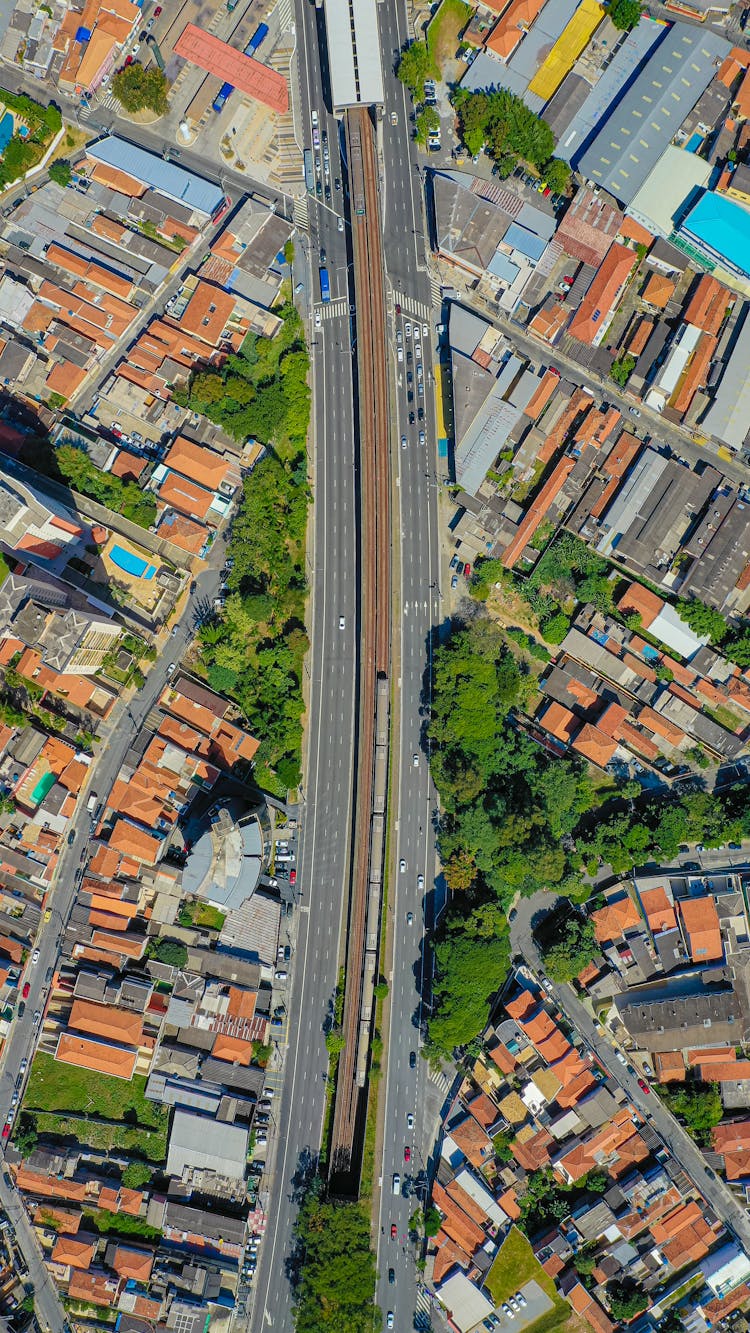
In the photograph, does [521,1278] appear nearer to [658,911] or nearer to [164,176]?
[658,911]

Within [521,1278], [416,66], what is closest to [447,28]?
[416,66]

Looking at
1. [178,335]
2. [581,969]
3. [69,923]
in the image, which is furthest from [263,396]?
[581,969]

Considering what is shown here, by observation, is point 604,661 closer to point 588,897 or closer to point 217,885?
point 588,897

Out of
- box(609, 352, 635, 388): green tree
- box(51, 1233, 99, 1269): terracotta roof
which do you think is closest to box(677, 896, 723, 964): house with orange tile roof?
box(609, 352, 635, 388): green tree

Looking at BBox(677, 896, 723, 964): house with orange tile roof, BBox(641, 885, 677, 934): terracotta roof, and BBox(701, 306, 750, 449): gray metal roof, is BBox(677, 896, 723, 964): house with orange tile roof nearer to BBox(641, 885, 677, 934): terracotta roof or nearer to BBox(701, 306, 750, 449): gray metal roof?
BBox(641, 885, 677, 934): terracotta roof

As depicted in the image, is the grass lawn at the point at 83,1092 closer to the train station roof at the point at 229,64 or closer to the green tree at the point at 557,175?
the green tree at the point at 557,175

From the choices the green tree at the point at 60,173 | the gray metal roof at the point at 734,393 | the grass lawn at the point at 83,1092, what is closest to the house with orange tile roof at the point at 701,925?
the gray metal roof at the point at 734,393
